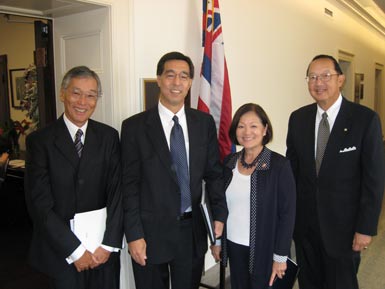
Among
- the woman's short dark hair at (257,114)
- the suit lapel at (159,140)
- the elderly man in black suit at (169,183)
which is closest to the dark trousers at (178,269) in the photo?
the elderly man in black suit at (169,183)

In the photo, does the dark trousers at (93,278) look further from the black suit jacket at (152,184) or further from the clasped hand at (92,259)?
the black suit jacket at (152,184)

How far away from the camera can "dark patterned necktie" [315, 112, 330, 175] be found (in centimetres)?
203

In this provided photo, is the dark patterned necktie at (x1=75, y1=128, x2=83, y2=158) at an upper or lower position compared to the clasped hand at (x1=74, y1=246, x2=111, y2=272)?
upper

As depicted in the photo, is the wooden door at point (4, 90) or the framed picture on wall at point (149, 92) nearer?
the framed picture on wall at point (149, 92)

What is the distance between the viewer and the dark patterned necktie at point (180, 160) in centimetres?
181

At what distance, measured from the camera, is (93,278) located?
1.77 meters

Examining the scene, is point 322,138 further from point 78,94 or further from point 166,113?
point 78,94

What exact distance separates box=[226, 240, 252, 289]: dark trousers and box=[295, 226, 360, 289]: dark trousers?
487mm

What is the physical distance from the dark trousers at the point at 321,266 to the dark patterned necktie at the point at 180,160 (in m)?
0.80

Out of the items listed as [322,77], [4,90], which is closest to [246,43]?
[322,77]

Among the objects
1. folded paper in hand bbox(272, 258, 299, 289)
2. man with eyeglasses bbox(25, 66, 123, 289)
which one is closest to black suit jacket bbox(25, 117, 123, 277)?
man with eyeglasses bbox(25, 66, 123, 289)

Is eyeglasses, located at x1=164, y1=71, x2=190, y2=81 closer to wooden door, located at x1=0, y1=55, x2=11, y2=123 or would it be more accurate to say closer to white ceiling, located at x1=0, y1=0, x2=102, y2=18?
white ceiling, located at x1=0, y1=0, x2=102, y2=18

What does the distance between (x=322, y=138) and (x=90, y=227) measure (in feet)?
4.36

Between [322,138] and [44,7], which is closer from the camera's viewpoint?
[322,138]
